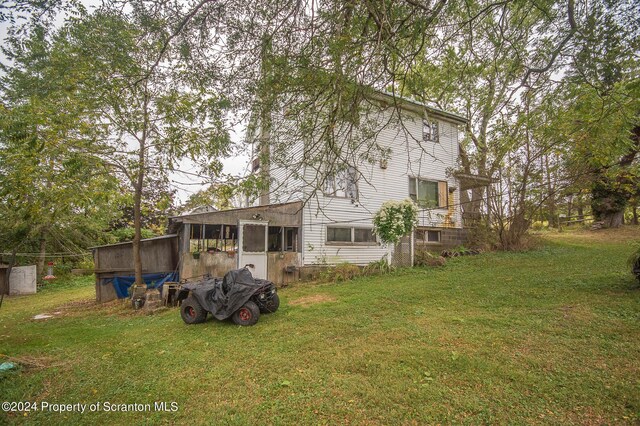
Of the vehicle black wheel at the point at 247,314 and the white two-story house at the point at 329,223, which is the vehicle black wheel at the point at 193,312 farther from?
the white two-story house at the point at 329,223

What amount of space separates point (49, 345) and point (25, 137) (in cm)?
343

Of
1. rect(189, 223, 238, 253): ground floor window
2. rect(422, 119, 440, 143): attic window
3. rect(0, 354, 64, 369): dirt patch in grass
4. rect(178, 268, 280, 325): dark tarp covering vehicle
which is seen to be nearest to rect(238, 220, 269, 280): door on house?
rect(189, 223, 238, 253): ground floor window

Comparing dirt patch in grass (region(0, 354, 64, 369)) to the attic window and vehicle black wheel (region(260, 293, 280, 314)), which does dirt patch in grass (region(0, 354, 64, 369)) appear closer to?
vehicle black wheel (region(260, 293, 280, 314))

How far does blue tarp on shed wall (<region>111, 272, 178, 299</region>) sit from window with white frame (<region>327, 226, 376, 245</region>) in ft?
17.5

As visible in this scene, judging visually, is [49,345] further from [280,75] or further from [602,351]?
[602,351]

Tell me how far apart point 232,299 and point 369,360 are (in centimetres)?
296

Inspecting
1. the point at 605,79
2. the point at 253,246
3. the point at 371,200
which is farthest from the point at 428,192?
the point at 605,79

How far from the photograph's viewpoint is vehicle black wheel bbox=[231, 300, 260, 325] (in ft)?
18.0

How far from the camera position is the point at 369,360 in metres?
3.62

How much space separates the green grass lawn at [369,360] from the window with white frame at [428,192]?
6.04 m

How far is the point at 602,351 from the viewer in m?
3.48

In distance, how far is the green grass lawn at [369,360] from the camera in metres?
2.66

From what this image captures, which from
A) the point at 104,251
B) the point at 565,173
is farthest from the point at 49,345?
the point at 565,173

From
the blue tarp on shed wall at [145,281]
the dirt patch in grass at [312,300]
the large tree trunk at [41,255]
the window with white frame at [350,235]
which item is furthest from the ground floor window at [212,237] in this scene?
the large tree trunk at [41,255]
